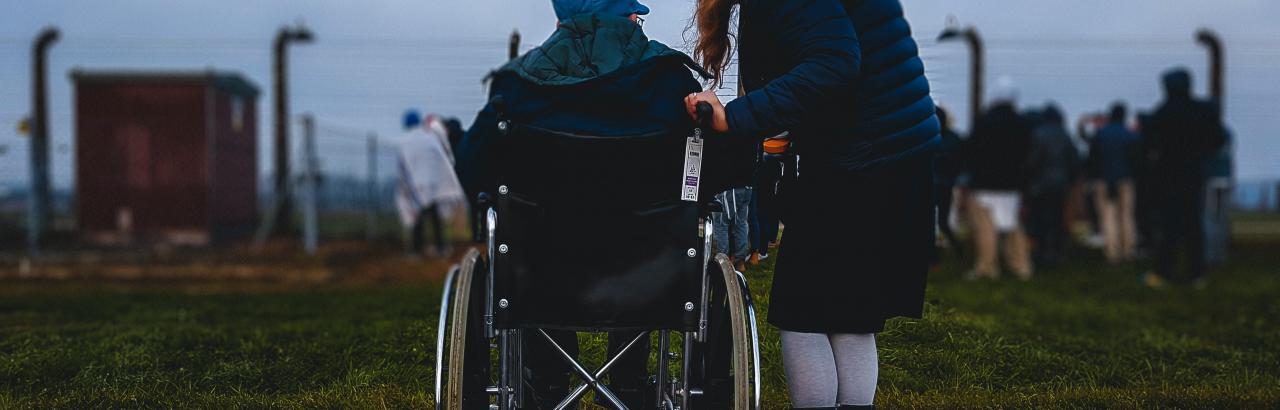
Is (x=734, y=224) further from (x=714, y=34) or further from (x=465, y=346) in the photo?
(x=465, y=346)

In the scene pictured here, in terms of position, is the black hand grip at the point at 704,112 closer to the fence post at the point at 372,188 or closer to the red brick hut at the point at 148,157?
the fence post at the point at 372,188

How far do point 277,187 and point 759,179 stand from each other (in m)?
13.9

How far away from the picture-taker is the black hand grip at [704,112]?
2.59m

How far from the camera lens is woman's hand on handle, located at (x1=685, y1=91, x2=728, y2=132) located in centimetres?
262

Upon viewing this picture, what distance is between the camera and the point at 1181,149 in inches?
346

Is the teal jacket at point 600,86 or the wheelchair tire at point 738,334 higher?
the teal jacket at point 600,86

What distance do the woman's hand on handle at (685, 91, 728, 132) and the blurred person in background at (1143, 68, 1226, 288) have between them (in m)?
7.20

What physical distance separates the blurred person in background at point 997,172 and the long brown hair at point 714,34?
702 centimetres

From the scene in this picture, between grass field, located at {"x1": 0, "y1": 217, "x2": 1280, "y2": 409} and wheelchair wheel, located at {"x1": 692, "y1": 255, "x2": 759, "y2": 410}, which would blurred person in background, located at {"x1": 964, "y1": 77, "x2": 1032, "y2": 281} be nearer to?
grass field, located at {"x1": 0, "y1": 217, "x2": 1280, "y2": 409}

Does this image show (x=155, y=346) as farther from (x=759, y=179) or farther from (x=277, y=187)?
(x=277, y=187)

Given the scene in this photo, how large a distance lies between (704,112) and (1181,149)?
7.27 metres

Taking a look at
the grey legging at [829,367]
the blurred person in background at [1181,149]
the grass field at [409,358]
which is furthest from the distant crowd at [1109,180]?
the grey legging at [829,367]

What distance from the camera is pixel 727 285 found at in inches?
106

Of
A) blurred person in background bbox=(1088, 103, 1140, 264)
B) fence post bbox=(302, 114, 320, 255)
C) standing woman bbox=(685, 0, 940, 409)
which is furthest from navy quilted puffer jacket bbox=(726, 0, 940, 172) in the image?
fence post bbox=(302, 114, 320, 255)
